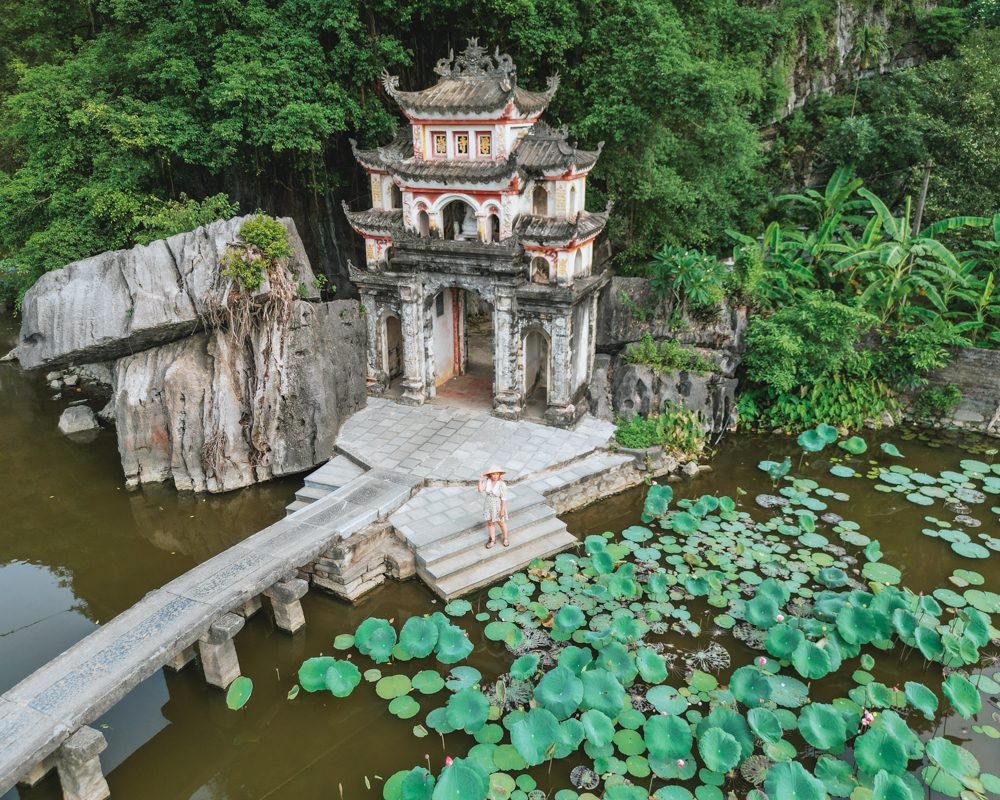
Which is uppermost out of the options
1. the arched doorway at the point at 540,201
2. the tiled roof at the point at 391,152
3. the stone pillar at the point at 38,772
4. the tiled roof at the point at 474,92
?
the tiled roof at the point at 474,92

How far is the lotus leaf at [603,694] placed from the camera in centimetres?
773

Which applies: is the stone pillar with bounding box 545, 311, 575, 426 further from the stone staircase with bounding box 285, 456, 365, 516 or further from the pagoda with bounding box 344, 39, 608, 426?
the stone staircase with bounding box 285, 456, 365, 516

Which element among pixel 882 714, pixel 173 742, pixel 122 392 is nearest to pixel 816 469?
pixel 882 714

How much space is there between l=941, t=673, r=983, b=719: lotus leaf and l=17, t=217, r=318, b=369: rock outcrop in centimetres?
1308

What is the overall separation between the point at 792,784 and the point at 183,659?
7535 mm

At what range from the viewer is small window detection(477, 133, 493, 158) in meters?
13.5

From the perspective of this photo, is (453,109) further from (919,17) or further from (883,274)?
(919,17)

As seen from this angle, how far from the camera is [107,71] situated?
625 inches

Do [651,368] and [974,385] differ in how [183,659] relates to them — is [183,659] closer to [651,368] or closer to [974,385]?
[651,368]

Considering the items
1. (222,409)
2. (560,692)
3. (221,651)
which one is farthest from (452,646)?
(222,409)

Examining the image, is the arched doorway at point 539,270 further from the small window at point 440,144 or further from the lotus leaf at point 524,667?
the lotus leaf at point 524,667

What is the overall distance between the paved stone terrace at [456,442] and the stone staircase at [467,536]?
1.96 ft

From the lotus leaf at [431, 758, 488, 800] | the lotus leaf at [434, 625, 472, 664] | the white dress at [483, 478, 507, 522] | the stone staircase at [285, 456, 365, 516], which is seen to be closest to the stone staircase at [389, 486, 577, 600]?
the white dress at [483, 478, 507, 522]

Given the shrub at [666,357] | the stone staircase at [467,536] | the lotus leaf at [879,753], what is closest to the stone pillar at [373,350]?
the stone staircase at [467,536]
